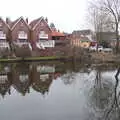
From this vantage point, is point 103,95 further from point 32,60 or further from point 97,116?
point 32,60

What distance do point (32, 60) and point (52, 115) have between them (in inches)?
1189

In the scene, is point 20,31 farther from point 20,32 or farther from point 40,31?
point 40,31

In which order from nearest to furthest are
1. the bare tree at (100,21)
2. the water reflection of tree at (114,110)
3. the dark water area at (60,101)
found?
the water reflection of tree at (114,110) → the dark water area at (60,101) → the bare tree at (100,21)

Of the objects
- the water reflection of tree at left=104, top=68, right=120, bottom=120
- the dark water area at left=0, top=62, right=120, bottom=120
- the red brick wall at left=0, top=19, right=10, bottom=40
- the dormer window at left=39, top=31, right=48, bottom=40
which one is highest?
the red brick wall at left=0, top=19, right=10, bottom=40

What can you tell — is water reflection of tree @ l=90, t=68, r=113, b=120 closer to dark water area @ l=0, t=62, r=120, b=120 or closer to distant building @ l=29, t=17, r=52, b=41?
dark water area @ l=0, t=62, r=120, b=120

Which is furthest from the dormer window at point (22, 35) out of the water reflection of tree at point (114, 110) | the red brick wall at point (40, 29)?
the water reflection of tree at point (114, 110)

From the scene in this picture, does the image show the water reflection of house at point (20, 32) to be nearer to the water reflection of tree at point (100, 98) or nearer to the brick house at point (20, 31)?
the brick house at point (20, 31)

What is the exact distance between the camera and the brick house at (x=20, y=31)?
169 ft

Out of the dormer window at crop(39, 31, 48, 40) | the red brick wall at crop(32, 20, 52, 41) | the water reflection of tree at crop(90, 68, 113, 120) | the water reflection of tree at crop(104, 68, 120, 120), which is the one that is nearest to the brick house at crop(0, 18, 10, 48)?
the red brick wall at crop(32, 20, 52, 41)

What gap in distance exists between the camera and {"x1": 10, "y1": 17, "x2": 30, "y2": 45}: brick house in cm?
5137

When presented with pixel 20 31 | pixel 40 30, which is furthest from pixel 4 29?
pixel 40 30

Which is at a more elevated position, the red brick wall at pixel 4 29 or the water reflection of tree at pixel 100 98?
the red brick wall at pixel 4 29

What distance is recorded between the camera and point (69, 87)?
63.3 feet

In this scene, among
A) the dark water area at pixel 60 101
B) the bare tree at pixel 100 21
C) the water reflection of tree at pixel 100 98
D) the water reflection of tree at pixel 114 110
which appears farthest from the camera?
the bare tree at pixel 100 21
